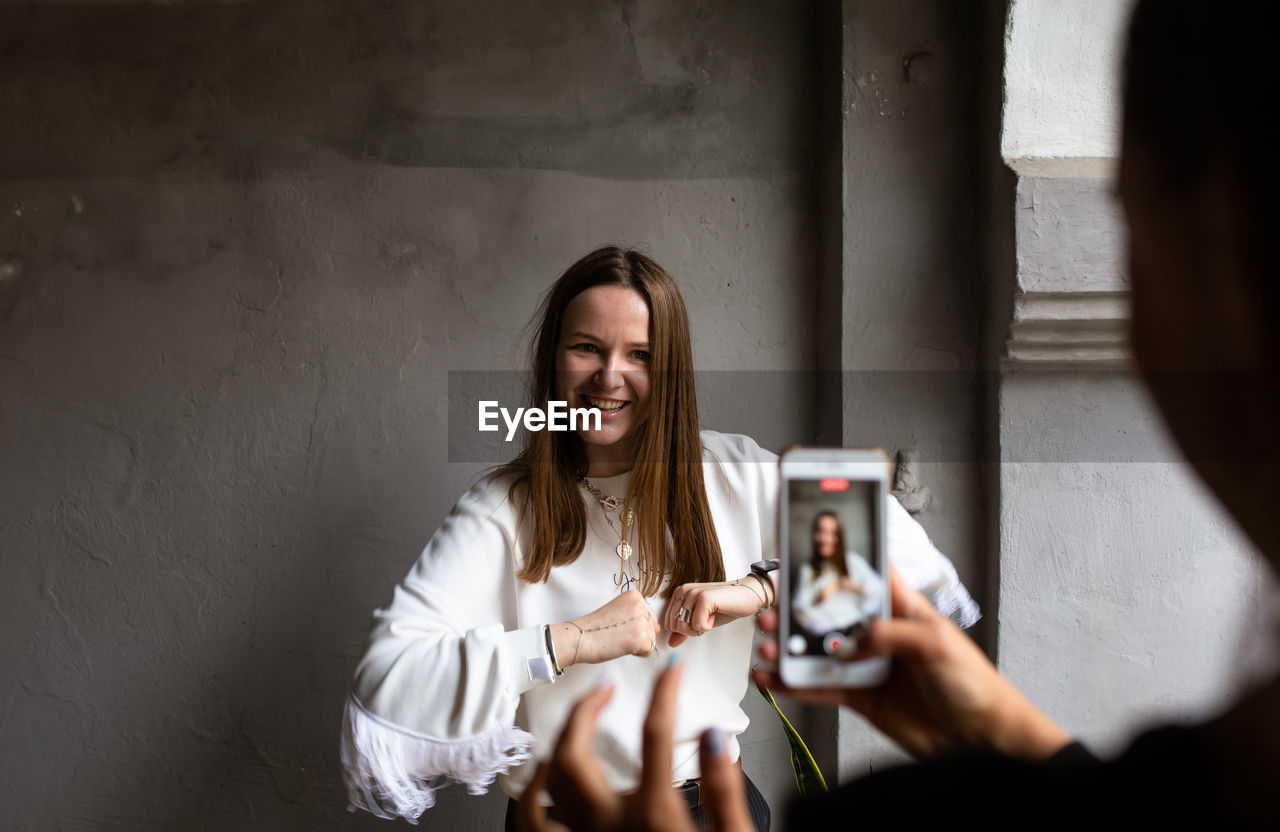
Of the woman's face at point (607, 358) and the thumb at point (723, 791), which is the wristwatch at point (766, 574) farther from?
the thumb at point (723, 791)

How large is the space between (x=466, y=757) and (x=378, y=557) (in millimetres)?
725

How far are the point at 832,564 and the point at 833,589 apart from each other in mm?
21

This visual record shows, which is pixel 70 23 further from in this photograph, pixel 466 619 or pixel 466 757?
pixel 466 757

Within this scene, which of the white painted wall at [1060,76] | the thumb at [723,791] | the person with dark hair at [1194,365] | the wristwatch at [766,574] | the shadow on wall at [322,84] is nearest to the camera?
the person with dark hair at [1194,365]

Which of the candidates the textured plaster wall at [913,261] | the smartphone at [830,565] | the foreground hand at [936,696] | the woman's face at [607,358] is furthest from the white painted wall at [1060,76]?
the foreground hand at [936,696]

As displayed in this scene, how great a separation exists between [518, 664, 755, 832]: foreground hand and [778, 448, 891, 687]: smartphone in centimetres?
21

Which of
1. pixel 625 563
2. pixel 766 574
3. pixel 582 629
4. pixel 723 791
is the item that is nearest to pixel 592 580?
pixel 625 563

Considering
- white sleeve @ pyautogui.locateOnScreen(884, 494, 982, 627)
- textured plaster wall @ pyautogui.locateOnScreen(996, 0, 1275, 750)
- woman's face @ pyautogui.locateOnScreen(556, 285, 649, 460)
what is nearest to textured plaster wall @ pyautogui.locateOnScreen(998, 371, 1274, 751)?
textured plaster wall @ pyautogui.locateOnScreen(996, 0, 1275, 750)

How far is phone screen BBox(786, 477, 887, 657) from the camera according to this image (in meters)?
0.65

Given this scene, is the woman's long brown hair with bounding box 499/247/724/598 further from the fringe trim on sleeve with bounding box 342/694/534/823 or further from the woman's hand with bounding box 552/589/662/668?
the fringe trim on sleeve with bounding box 342/694/534/823

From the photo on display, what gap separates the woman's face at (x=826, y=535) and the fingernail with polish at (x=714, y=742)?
26 centimetres

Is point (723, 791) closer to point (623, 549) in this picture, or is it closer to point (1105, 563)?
point (623, 549)

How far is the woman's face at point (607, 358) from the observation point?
125 centimetres

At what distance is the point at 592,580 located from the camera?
4.07 ft
